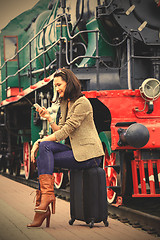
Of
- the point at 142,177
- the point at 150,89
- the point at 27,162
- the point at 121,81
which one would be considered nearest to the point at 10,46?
the point at 27,162

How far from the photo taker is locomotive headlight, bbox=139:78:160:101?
20.1 ft

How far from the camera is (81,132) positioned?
4.60 meters

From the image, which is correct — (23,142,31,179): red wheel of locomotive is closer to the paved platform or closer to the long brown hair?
the paved platform

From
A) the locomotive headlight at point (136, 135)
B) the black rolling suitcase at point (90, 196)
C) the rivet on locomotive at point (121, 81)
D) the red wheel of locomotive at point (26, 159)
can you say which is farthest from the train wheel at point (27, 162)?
the black rolling suitcase at point (90, 196)

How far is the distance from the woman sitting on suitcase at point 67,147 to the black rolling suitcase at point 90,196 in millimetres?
106

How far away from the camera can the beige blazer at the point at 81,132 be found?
14.9 feet

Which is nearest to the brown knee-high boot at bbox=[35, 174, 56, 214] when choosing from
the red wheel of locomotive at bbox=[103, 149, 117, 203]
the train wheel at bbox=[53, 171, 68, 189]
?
the red wheel of locomotive at bbox=[103, 149, 117, 203]

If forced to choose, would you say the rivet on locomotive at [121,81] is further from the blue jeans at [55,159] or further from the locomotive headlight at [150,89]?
the blue jeans at [55,159]

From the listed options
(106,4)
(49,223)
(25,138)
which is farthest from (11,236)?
(25,138)

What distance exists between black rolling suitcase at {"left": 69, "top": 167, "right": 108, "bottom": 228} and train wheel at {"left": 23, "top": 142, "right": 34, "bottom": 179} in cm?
625

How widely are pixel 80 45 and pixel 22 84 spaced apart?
508 cm

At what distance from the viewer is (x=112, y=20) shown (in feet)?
22.9

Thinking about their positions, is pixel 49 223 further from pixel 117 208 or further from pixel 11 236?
pixel 117 208

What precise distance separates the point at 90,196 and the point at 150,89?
1.99 meters
